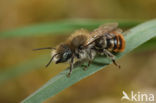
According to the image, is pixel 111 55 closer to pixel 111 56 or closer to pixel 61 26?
pixel 111 56

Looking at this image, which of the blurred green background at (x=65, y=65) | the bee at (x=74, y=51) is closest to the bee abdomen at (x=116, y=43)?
the bee at (x=74, y=51)

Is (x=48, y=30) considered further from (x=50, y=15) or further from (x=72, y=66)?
(x=50, y=15)

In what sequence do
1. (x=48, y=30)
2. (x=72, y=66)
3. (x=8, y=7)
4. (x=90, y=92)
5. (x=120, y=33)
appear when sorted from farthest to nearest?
(x=8, y=7) → (x=90, y=92) → (x=48, y=30) → (x=120, y=33) → (x=72, y=66)

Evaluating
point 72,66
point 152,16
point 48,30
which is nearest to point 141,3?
point 152,16

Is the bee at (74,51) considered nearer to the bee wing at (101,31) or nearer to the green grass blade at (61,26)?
the bee wing at (101,31)

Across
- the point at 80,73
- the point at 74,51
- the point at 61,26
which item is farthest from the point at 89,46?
the point at 61,26

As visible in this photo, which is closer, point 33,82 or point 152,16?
point 33,82
